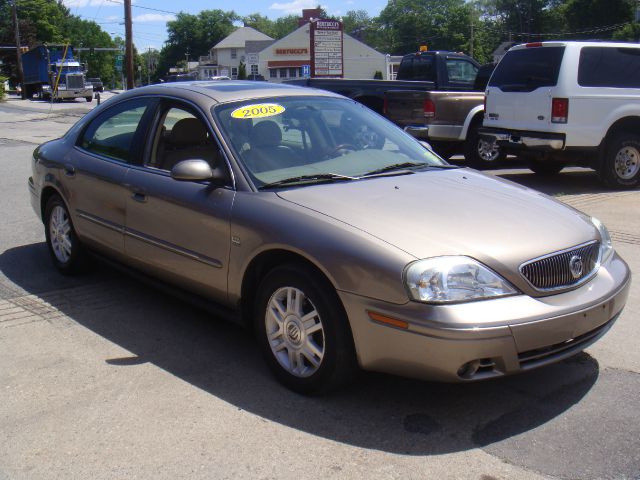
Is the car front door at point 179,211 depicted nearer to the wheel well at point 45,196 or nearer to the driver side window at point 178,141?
the driver side window at point 178,141

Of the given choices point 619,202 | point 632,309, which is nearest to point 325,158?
point 632,309

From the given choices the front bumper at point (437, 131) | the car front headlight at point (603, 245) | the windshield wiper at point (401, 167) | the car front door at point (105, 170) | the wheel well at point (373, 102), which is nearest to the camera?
the car front headlight at point (603, 245)

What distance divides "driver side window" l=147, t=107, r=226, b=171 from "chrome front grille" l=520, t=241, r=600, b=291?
7.36ft

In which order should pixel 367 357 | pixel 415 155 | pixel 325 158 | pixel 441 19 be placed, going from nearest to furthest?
pixel 367 357, pixel 325 158, pixel 415 155, pixel 441 19

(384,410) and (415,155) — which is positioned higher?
(415,155)

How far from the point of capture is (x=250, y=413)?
12.3 feet

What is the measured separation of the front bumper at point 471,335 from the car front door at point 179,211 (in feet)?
3.56

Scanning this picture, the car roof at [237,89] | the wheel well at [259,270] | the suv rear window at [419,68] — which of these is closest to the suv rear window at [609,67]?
the suv rear window at [419,68]

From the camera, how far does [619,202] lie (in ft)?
31.2

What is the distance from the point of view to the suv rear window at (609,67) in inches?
400

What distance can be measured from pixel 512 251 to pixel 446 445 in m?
0.97

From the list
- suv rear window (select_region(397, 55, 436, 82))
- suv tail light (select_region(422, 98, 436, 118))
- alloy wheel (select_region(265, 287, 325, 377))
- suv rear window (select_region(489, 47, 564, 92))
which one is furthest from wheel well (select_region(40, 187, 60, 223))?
suv rear window (select_region(397, 55, 436, 82))

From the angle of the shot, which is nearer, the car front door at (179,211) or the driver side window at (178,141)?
the car front door at (179,211)

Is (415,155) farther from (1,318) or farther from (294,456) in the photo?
(1,318)
